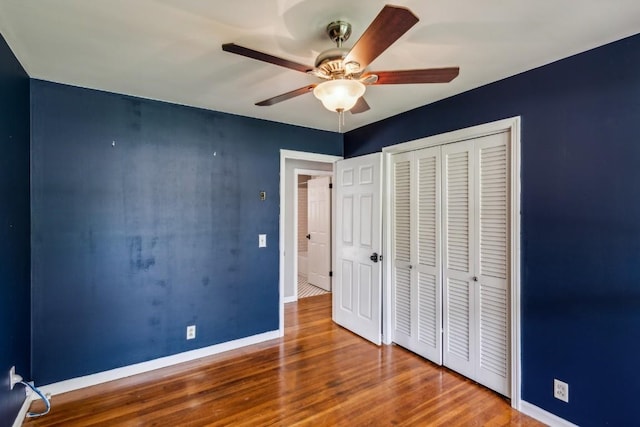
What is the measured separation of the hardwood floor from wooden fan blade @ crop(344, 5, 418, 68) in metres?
2.23

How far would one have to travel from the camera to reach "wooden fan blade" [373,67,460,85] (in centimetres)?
155

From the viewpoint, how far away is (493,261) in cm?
246

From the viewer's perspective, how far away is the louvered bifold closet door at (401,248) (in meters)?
3.17

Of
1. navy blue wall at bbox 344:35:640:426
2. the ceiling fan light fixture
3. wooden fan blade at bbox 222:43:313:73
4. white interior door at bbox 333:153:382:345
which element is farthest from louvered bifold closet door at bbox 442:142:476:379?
wooden fan blade at bbox 222:43:313:73

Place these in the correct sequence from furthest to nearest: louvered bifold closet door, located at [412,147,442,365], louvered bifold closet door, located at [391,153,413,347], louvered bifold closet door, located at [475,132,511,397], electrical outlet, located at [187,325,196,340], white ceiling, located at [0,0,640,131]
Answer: louvered bifold closet door, located at [391,153,413,347]
electrical outlet, located at [187,325,196,340]
louvered bifold closet door, located at [412,147,442,365]
louvered bifold closet door, located at [475,132,511,397]
white ceiling, located at [0,0,640,131]

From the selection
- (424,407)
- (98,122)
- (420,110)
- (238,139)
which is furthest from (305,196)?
(424,407)

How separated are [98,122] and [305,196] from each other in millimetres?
4283

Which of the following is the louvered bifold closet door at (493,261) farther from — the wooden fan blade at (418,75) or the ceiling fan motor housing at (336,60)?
the ceiling fan motor housing at (336,60)

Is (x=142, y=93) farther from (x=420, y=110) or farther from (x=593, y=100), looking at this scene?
(x=593, y=100)

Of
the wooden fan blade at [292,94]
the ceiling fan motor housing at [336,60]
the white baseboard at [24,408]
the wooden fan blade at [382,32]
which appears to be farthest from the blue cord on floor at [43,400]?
the wooden fan blade at [382,32]

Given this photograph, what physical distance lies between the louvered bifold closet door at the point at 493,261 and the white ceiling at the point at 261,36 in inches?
24.5

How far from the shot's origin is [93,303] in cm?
258

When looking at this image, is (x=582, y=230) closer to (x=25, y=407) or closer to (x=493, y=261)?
(x=493, y=261)

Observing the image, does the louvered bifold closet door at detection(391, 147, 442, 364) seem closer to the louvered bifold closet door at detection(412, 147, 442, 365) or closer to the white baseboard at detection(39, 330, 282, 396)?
the louvered bifold closet door at detection(412, 147, 442, 365)
